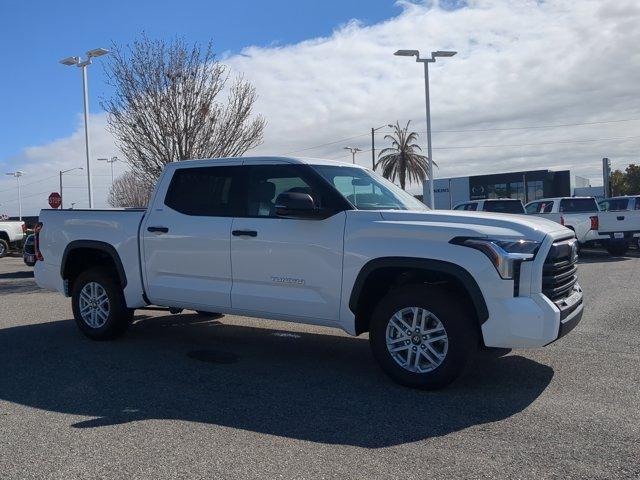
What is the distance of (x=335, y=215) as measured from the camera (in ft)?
19.1

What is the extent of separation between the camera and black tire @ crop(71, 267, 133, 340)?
24.4 feet

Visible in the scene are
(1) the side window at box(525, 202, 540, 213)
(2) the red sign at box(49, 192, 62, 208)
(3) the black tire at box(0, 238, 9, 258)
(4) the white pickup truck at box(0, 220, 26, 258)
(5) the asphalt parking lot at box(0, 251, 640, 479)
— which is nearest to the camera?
(5) the asphalt parking lot at box(0, 251, 640, 479)

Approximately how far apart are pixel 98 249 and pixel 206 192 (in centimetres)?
167

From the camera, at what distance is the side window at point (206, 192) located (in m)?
6.61

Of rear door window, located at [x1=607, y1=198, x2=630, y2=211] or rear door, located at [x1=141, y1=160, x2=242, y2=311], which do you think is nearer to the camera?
rear door, located at [x1=141, y1=160, x2=242, y2=311]

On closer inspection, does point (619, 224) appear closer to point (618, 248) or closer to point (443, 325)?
point (618, 248)

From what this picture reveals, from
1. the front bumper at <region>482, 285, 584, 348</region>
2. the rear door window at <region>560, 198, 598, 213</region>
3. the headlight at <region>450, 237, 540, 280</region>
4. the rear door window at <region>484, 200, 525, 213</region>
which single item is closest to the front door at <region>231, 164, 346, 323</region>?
the headlight at <region>450, 237, 540, 280</region>

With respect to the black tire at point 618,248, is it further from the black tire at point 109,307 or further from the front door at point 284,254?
the black tire at point 109,307

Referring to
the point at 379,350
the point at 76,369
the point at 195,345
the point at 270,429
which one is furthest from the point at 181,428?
the point at 195,345

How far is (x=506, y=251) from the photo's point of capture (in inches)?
199

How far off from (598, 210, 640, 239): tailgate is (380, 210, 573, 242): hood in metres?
14.6

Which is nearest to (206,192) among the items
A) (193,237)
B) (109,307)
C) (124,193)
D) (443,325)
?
(193,237)

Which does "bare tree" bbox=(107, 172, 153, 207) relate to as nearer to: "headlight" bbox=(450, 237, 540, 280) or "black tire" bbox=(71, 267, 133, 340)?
"black tire" bbox=(71, 267, 133, 340)

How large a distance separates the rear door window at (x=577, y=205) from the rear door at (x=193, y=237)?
1542 centimetres
